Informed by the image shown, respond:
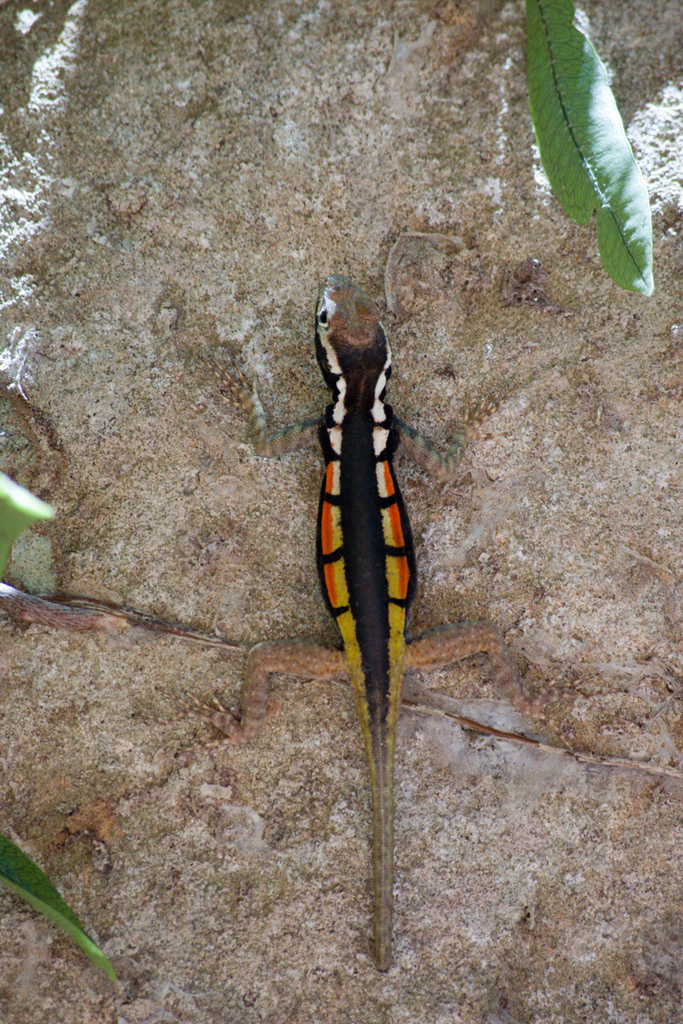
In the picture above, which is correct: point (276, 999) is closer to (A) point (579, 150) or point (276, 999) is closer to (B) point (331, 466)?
(B) point (331, 466)

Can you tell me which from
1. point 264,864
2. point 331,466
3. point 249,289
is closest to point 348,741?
point 264,864

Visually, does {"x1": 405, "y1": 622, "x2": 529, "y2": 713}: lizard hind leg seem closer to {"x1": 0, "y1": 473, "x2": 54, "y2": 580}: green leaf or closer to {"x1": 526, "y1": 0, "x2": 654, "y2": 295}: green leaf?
{"x1": 526, "y1": 0, "x2": 654, "y2": 295}: green leaf

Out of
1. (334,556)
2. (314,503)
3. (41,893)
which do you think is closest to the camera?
(41,893)

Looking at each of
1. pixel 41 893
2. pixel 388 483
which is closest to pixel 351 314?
pixel 388 483

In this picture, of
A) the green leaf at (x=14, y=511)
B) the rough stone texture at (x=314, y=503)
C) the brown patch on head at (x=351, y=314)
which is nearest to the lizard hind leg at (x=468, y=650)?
the rough stone texture at (x=314, y=503)

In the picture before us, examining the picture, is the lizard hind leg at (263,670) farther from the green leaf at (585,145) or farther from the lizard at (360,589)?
the green leaf at (585,145)

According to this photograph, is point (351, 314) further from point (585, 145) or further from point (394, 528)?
point (585, 145)
